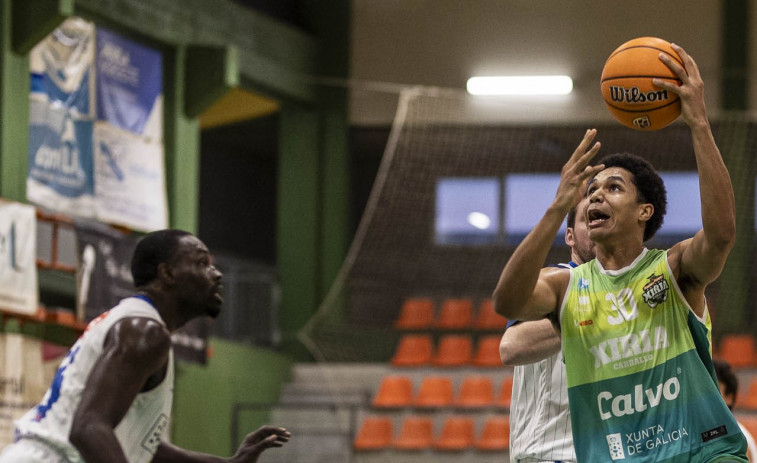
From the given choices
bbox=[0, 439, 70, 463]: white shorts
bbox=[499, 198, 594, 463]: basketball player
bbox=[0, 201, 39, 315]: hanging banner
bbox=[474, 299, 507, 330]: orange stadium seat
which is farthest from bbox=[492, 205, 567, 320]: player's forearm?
bbox=[474, 299, 507, 330]: orange stadium seat

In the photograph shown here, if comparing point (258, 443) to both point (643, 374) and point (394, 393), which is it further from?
point (394, 393)

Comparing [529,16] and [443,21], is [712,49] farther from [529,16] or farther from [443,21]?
[443,21]

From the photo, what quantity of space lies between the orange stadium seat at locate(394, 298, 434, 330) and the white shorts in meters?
12.9

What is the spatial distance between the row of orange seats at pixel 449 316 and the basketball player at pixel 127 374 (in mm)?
12434

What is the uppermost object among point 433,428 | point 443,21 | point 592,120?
point 443,21

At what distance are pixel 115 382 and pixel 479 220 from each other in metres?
14.3

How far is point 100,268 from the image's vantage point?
12375mm

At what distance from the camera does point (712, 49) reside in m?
17.3

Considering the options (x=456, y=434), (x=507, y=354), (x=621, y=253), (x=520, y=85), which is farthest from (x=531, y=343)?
(x=520, y=85)

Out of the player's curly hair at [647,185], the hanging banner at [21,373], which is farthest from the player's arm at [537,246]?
the hanging banner at [21,373]

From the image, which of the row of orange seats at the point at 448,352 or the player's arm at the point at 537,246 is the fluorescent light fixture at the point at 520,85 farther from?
the player's arm at the point at 537,246

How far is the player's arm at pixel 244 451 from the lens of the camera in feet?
16.1

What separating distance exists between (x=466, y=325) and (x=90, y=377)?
13.1 meters

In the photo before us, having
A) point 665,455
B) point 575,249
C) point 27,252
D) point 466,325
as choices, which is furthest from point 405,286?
point 665,455
